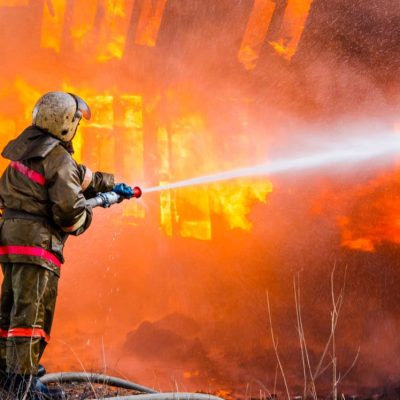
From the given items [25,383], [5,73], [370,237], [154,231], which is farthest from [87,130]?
[25,383]

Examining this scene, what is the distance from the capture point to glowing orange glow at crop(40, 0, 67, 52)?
380 inches

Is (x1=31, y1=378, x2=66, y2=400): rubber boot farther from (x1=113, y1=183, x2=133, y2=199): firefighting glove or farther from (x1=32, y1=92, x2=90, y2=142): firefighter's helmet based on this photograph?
(x1=32, y1=92, x2=90, y2=142): firefighter's helmet

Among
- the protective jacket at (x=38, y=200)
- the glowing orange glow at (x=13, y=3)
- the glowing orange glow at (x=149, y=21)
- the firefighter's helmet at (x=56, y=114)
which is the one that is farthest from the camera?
the glowing orange glow at (x=149, y=21)

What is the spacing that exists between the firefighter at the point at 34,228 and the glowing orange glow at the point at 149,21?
784 centimetres

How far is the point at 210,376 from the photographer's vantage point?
7.88 meters

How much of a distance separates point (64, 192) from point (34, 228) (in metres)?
0.30

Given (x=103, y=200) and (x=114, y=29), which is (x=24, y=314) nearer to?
(x=103, y=200)

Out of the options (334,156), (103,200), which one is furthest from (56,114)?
(334,156)

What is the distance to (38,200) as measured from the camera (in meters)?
3.03

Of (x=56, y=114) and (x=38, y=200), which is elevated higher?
(x=56, y=114)

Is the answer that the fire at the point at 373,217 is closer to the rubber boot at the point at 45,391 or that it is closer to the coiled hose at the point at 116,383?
the coiled hose at the point at 116,383

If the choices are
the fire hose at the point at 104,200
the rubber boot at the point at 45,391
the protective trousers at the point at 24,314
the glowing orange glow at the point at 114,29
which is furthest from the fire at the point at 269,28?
the rubber boot at the point at 45,391

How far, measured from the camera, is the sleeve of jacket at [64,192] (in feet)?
9.73

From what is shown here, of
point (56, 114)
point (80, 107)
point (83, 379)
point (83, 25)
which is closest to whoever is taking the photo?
point (56, 114)
